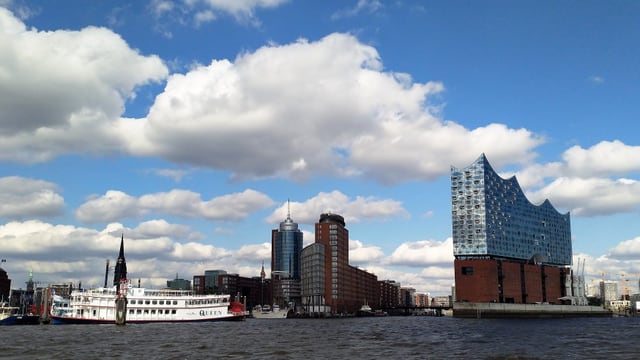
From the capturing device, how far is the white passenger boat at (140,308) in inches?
6260

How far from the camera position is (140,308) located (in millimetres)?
165750

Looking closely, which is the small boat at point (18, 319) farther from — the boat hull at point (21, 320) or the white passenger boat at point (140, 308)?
the white passenger boat at point (140, 308)

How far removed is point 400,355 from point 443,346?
1597 cm

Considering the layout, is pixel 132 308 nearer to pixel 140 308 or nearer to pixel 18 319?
pixel 140 308

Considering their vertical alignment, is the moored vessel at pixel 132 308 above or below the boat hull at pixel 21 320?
above

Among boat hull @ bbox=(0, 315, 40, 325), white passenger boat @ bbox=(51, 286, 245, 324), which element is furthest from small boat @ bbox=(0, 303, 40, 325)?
white passenger boat @ bbox=(51, 286, 245, 324)

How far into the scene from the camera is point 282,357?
212 ft

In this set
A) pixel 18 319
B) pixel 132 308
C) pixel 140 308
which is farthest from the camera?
pixel 18 319

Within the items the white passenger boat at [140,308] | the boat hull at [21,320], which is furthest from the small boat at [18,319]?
the white passenger boat at [140,308]

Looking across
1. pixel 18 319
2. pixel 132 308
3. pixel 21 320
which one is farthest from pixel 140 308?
pixel 18 319

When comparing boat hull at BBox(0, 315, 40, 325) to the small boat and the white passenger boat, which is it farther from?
the white passenger boat

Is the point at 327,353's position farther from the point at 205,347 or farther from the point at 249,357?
the point at 205,347

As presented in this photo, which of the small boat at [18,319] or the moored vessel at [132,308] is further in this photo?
the small boat at [18,319]

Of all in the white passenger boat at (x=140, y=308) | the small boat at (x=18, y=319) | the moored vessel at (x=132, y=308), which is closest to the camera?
the moored vessel at (x=132, y=308)
